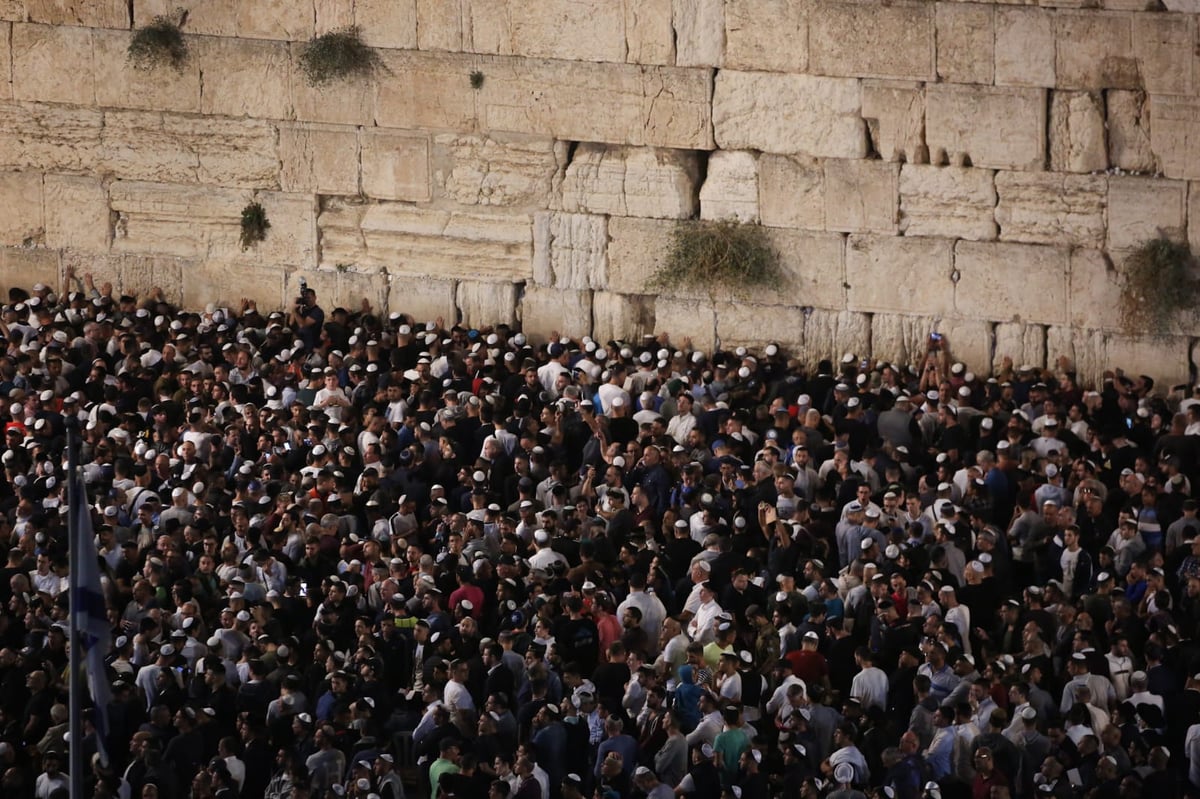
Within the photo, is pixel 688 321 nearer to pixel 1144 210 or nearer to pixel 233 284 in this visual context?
pixel 1144 210

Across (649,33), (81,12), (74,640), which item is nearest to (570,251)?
(649,33)

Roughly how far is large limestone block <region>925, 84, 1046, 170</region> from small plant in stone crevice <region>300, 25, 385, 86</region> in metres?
5.46

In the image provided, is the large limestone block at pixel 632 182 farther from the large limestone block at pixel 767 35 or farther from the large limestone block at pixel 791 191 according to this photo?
the large limestone block at pixel 767 35

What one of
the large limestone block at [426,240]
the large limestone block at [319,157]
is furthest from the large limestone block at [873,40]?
the large limestone block at [319,157]

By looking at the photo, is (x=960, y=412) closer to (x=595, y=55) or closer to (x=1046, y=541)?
(x=1046, y=541)

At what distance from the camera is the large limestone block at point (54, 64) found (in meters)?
22.8

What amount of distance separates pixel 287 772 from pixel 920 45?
959 centimetres

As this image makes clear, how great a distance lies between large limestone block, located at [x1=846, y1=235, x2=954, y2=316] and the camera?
20.4 meters

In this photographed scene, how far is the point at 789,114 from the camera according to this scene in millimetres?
20672

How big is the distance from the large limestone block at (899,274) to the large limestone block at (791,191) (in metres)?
0.45

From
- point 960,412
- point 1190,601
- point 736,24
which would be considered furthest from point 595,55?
point 1190,601

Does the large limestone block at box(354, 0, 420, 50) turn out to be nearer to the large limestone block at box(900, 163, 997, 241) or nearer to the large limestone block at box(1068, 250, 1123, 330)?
the large limestone block at box(900, 163, 997, 241)

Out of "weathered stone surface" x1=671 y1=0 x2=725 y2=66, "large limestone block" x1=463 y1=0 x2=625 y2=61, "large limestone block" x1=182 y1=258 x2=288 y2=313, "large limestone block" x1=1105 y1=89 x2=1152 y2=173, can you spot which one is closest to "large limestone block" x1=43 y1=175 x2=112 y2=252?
"large limestone block" x1=182 y1=258 x2=288 y2=313

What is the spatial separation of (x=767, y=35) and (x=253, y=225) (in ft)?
→ 18.3
